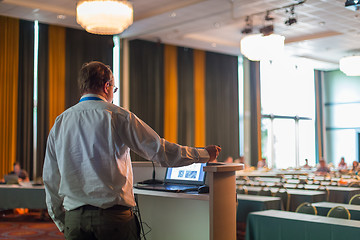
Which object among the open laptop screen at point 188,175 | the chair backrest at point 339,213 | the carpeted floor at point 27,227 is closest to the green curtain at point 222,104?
the carpeted floor at point 27,227

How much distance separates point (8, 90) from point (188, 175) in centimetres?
956

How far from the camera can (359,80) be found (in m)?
20.7

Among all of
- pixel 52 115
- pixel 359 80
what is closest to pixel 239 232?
pixel 52 115

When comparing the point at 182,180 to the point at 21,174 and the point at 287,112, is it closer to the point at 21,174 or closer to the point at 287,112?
the point at 21,174

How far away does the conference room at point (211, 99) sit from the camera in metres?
4.53

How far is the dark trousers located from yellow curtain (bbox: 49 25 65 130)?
1049cm

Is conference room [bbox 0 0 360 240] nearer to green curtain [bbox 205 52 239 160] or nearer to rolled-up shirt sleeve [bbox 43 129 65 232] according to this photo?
green curtain [bbox 205 52 239 160]

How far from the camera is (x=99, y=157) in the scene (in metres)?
2.39

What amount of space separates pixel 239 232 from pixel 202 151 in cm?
446

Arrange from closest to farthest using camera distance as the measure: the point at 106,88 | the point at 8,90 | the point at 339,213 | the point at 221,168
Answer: the point at 106,88 < the point at 221,168 < the point at 339,213 < the point at 8,90

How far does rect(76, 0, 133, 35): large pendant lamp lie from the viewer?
782 centimetres

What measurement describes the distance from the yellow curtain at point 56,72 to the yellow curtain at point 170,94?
3701 mm

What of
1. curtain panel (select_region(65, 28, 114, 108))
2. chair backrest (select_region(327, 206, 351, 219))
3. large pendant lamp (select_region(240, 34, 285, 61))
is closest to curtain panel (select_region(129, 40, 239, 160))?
curtain panel (select_region(65, 28, 114, 108))

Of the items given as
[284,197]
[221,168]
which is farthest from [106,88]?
[284,197]
